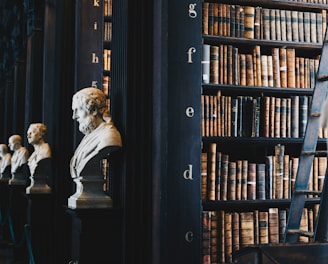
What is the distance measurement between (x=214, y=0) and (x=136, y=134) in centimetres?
174

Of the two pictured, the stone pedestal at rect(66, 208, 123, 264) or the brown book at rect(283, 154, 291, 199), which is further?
the brown book at rect(283, 154, 291, 199)

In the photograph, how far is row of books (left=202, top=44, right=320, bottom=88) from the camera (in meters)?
3.57

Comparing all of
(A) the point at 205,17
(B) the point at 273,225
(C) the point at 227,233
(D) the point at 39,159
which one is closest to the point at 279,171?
(B) the point at 273,225

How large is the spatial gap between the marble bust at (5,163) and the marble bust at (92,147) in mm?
5117

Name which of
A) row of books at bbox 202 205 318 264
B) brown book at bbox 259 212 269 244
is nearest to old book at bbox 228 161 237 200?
row of books at bbox 202 205 318 264

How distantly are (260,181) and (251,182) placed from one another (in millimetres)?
70

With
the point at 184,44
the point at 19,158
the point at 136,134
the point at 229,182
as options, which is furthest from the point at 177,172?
the point at 19,158

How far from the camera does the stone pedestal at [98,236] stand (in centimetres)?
258

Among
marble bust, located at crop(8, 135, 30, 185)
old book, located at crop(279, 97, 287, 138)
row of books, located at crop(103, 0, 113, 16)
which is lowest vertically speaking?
marble bust, located at crop(8, 135, 30, 185)

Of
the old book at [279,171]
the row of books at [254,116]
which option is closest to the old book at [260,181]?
the old book at [279,171]

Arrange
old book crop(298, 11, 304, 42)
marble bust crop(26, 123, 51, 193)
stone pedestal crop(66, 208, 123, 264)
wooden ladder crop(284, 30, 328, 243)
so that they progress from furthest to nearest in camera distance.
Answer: marble bust crop(26, 123, 51, 193), old book crop(298, 11, 304, 42), wooden ladder crop(284, 30, 328, 243), stone pedestal crop(66, 208, 123, 264)

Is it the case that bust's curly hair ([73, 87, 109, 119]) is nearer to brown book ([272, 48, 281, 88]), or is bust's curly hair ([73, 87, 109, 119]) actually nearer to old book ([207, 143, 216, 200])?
old book ([207, 143, 216, 200])

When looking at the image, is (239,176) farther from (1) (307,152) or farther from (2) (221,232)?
(1) (307,152)

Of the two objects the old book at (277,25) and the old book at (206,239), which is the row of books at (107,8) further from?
the old book at (206,239)
